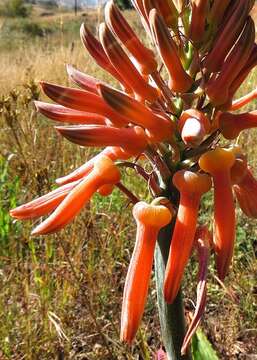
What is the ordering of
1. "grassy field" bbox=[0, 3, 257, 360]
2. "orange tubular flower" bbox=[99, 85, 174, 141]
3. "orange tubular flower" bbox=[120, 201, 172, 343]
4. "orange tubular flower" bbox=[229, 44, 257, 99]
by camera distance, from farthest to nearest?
"grassy field" bbox=[0, 3, 257, 360], "orange tubular flower" bbox=[229, 44, 257, 99], "orange tubular flower" bbox=[99, 85, 174, 141], "orange tubular flower" bbox=[120, 201, 172, 343]

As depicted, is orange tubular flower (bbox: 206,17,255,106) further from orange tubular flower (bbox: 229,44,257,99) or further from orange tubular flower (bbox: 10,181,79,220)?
orange tubular flower (bbox: 10,181,79,220)

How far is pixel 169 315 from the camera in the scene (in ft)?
4.41

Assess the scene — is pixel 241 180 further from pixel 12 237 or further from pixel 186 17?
pixel 12 237

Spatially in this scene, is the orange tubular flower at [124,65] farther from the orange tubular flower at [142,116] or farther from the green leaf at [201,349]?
the green leaf at [201,349]

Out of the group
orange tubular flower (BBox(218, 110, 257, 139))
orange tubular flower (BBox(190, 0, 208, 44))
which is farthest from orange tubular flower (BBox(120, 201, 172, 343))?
orange tubular flower (BBox(190, 0, 208, 44))

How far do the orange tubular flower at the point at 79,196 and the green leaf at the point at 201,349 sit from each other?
2.27 feet

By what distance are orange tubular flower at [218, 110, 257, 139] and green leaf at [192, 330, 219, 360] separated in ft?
2.46

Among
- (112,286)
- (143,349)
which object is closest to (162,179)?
(143,349)

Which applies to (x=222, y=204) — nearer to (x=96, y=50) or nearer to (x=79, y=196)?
(x=79, y=196)

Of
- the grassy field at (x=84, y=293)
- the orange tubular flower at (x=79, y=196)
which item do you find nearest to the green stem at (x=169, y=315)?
the orange tubular flower at (x=79, y=196)

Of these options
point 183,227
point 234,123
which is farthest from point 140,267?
point 234,123

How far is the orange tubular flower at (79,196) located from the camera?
127cm

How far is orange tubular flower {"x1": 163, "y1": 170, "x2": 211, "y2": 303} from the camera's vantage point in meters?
1.08

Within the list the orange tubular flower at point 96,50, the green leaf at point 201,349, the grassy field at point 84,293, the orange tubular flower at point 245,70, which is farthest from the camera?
the grassy field at point 84,293
